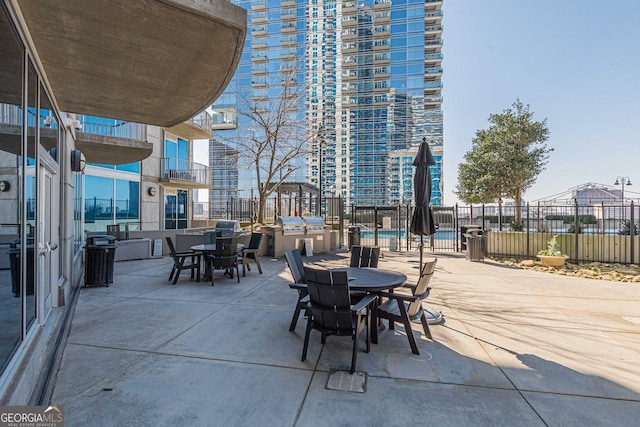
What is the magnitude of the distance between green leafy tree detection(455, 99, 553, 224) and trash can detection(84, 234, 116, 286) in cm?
1363

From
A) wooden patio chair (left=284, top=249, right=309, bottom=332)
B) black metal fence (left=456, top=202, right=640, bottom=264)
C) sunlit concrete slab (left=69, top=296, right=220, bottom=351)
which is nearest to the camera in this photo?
sunlit concrete slab (left=69, top=296, right=220, bottom=351)

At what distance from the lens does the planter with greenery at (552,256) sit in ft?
31.2

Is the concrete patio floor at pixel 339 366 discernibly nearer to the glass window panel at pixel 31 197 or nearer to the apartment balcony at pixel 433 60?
the glass window panel at pixel 31 197

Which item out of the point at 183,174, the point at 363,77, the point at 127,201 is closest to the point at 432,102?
the point at 363,77

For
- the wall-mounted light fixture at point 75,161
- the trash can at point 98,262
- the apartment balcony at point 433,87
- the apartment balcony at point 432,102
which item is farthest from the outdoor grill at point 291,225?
the apartment balcony at point 433,87

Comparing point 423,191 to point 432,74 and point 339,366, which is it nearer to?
point 339,366

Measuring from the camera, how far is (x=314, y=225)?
40.7ft

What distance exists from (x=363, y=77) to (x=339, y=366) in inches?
1590

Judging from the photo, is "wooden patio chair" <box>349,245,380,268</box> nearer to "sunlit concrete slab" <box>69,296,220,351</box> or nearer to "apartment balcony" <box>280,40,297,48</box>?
"sunlit concrete slab" <box>69,296,220,351</box>

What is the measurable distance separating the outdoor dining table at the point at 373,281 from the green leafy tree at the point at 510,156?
11.5 m

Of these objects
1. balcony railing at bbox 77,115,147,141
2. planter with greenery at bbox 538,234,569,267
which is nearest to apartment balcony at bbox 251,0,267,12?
balcony railing at bbox 77,115,147,141

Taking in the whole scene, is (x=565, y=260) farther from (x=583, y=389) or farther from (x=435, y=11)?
(x=435, y=11)

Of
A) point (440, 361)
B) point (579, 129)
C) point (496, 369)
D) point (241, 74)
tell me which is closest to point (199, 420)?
point (440, 361)

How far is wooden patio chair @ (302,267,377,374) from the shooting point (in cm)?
320
